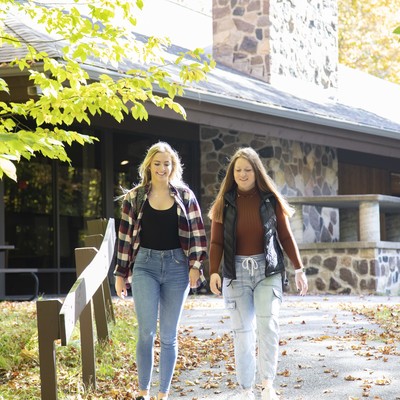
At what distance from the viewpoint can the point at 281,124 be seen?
13562 millimetres

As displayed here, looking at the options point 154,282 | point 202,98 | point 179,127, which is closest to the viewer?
point 154,282

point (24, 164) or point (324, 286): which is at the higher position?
point (24, 164)

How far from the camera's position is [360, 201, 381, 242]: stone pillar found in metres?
13.7

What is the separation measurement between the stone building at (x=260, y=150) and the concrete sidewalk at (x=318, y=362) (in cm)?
356

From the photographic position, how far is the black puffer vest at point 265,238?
5.50 meters

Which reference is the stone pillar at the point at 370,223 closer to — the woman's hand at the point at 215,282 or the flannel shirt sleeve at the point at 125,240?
the woman's hand at the point at 215,282

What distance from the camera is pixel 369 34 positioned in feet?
116

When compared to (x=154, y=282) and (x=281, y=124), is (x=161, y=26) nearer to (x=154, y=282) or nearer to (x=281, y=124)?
(x=281, y=124)

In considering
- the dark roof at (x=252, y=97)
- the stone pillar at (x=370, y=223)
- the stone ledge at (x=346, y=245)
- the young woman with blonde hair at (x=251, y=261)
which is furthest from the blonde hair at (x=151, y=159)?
the stone pillar at (x=370, y=223)

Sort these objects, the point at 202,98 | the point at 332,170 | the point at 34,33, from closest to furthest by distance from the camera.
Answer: the point at 34,33 → the point at 202,98 → the point at 332,170

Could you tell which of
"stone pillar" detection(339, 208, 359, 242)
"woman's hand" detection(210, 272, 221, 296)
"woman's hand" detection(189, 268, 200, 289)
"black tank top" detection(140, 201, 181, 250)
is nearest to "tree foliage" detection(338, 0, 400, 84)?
"stone pillar" detection(339, 208, 359, 242)

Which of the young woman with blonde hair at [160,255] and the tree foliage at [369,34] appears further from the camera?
the tree foliage at [369,34]

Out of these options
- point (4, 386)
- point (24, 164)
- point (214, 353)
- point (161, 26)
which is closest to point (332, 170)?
point (161, 26)

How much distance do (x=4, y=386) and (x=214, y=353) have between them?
6.46 ft
